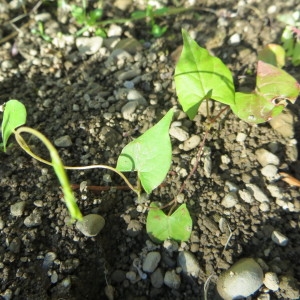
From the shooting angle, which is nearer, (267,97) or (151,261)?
(151,261)

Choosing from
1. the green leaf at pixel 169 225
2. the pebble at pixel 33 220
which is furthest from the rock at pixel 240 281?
the pebble at pixel 33 220

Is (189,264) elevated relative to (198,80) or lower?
lower

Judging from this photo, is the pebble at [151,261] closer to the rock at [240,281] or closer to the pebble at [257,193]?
the rock at [240,281]

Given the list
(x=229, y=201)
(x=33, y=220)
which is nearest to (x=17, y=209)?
(x=33, y=220)

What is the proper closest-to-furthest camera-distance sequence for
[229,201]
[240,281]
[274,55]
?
[240,281] < [229,201] < [274,55]

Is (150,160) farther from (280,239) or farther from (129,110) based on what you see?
(280,239)
